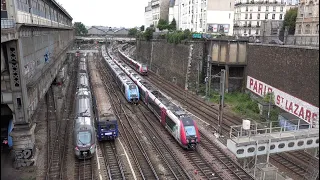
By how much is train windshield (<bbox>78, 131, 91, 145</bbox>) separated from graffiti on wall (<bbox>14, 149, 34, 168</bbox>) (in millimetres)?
3034

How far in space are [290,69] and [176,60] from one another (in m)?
23.8

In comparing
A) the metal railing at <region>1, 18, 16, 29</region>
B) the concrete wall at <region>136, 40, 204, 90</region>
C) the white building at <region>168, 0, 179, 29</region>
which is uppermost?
the white building at <region>168, 0, 179, 29</region>

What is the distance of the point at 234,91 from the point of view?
36.5 metres

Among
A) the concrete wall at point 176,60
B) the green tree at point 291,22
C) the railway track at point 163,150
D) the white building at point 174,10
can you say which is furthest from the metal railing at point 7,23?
the white building at point 174,10

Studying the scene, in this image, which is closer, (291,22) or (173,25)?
(291,22)

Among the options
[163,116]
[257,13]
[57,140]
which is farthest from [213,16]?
[57,140]

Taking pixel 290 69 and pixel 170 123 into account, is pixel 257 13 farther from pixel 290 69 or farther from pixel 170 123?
pixel 170 123

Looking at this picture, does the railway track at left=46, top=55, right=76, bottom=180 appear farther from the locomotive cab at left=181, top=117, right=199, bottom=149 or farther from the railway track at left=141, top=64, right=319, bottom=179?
the railway track at left=141, top=64, right=319, bottom=179

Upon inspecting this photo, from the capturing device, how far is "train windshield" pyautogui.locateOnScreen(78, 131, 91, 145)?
58.0 feet

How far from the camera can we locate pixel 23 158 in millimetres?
17391

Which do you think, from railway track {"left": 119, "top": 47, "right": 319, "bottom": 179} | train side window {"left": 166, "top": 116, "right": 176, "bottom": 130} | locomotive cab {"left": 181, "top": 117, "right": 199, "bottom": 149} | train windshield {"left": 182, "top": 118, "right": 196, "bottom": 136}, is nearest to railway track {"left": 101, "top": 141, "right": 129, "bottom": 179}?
train side window {"left": 166, "top": 116, "right": 176, "bottom": 130}

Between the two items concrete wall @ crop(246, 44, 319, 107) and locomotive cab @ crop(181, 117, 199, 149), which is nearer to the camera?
locomotive cab @ crop(181, 117, 199, 149)

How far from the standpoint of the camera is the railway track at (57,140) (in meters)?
17.1

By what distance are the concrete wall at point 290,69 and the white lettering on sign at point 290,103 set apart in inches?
15.3
